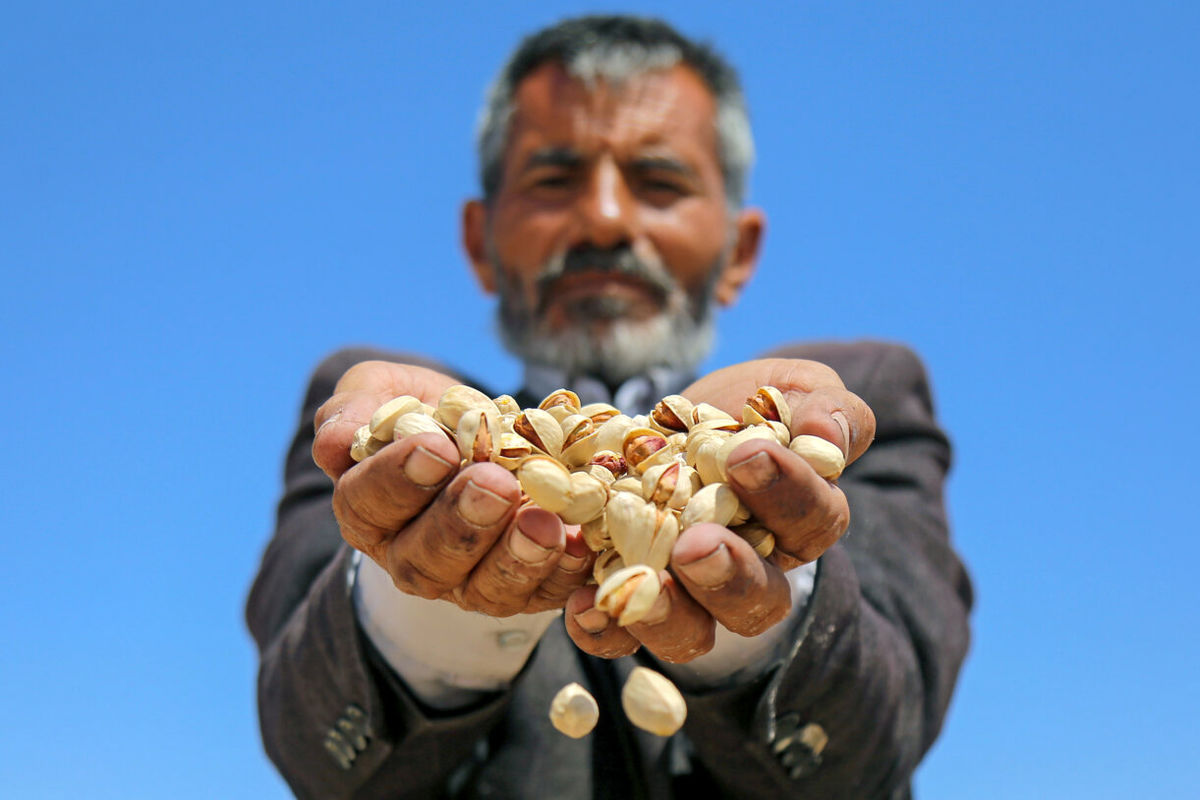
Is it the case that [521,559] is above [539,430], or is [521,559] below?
below

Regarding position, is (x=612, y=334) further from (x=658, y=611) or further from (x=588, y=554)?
(x=658, y=611)

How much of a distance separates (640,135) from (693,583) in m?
1.85

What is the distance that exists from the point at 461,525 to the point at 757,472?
0.29 meters

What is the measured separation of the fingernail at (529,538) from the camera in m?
1.06

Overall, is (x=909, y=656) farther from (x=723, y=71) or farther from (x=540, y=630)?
(x=723, y=71)

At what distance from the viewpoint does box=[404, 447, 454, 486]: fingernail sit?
1.06 m

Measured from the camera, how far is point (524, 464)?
114 centimetres

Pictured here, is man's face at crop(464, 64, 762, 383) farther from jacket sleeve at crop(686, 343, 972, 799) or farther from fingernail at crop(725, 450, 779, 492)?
fingernail at crop(725, 450, 779, 492)

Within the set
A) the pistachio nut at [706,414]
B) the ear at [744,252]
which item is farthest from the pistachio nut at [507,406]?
the ear at [744,252]

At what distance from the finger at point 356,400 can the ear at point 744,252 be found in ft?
5.90

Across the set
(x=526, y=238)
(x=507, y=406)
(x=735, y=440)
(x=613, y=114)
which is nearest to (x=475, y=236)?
(x=526, y=238)

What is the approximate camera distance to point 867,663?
5.08 ft

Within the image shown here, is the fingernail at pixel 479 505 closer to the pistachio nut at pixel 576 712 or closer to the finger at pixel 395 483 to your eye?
the finger at pixel 395 483

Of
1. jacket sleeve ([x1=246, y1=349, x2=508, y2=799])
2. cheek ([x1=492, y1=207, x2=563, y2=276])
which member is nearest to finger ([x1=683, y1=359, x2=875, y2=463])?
jacket sleeve ([x1=246, y1=349, x2=508, y2=799])
